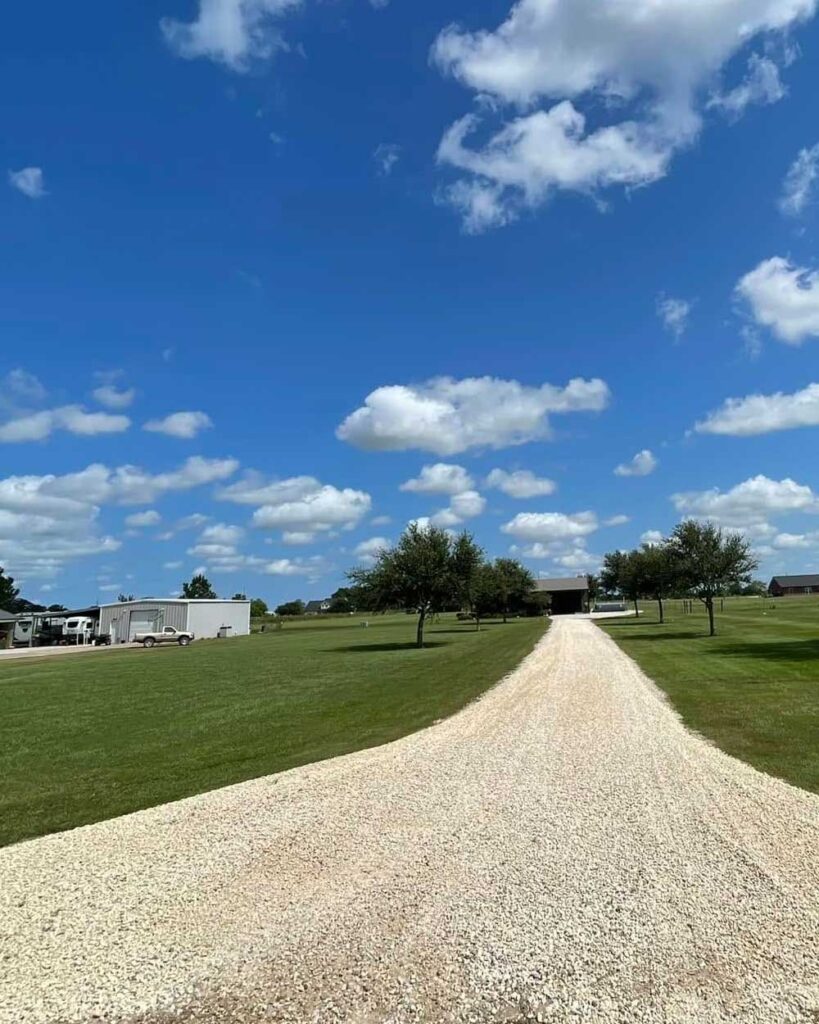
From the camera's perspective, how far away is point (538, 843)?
6.48 m

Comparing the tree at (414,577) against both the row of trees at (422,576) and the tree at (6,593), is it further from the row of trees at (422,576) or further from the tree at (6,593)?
the tree at (6,593)

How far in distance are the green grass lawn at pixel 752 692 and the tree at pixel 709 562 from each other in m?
4.92

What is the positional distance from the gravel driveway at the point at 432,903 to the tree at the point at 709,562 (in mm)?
29963

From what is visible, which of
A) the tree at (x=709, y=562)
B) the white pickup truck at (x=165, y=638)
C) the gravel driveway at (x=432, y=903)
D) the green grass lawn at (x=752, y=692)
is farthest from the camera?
the white pickup truck at (x=165, y=638)

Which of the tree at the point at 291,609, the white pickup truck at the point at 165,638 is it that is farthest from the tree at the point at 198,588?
the white pickup truck at the point at 165,638

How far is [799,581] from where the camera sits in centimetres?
14712

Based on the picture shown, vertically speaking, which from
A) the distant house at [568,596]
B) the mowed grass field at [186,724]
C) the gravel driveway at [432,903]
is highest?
the distant house at [568,596]

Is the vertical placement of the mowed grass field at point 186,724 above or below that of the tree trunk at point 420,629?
below

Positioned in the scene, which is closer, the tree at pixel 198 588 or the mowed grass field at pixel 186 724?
the mowed grass field at pixel 186 724

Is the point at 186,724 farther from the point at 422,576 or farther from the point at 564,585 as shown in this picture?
the point at 564,585

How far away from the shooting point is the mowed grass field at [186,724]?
8891 millimetres

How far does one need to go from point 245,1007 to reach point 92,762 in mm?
7693

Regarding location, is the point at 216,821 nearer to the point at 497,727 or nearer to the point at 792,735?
the point at 497,727

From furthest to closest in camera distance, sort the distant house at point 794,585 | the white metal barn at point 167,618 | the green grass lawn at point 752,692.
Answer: the distant house at point 794,585, the white metal barn at point 167,618, the green grass lawn at point 752,692
